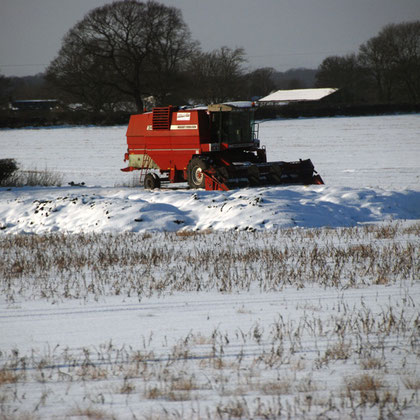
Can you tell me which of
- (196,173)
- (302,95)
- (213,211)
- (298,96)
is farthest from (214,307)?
(302,95)

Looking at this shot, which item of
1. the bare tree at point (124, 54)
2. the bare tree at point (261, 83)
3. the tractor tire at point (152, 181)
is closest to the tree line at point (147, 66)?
the bare tree at point (124, 54)

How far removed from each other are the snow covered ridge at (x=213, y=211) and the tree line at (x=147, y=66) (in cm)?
4545

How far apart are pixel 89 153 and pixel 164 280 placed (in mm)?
27726

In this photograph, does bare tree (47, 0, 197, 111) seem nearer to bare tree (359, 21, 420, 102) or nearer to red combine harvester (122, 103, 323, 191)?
bare tree (359, 21, 420, 102)

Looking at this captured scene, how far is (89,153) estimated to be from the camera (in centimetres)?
3344

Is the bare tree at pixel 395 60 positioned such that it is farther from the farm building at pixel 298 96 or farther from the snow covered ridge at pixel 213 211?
the snow covered ridge at pixel 213 211

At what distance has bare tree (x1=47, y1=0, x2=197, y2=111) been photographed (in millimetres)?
60562

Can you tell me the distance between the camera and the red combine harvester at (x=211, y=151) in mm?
16953

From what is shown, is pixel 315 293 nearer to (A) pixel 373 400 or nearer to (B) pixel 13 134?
(A) pixel 373 400

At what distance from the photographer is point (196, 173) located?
17.7 metres

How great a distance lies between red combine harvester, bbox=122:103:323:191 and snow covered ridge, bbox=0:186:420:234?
2.59 meters

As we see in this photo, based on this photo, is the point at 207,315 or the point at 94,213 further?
the point at 94,213

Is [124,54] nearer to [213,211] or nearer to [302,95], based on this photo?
[302,95]

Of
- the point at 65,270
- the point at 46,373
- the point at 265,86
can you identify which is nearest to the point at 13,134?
the point at 65,270
